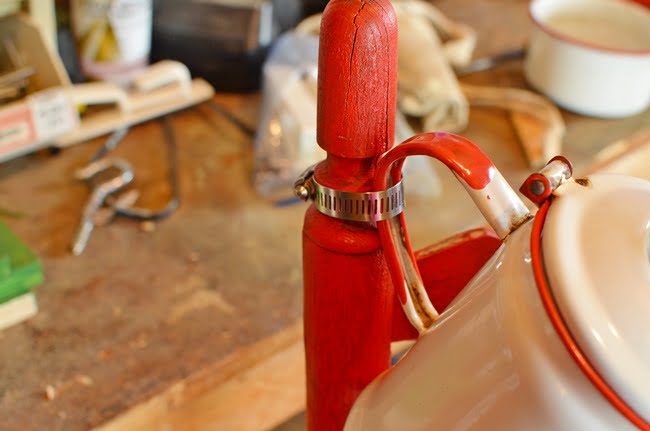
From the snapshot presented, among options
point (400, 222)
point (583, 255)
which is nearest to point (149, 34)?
point (400, 222)

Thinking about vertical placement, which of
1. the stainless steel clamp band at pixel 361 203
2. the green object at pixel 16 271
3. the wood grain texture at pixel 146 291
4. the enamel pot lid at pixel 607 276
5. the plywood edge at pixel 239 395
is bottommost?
the plywood edge at pixel 239 395

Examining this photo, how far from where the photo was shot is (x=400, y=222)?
1.08 ft

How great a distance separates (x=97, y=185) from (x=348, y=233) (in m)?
0.41

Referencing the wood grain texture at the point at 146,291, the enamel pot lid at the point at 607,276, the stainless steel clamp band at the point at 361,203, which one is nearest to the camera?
the enamel pot lid at the point at 607,276

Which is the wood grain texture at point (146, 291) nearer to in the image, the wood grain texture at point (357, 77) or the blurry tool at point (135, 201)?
the blurry tool at point (135, 201)

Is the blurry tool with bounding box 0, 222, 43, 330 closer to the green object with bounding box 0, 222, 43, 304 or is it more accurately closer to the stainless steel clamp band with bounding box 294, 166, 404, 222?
the green object with bounding box 0, 222, 43, 304

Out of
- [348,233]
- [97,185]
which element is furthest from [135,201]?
[348,233]

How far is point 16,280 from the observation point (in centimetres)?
51

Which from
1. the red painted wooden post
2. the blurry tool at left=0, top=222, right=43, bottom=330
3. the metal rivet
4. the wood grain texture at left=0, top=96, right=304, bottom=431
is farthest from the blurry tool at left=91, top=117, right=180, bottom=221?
the metal rivet

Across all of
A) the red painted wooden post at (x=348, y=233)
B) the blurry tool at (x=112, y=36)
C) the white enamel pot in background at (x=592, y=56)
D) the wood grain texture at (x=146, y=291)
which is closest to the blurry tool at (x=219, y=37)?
the blurry tool at (x=112, y=36)

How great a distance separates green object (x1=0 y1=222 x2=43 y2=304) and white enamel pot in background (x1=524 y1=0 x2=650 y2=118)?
2.05ft

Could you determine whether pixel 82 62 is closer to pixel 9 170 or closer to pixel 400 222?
pixel 9 170

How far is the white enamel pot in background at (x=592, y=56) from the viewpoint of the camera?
765mm

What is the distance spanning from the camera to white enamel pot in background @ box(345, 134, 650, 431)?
22cm
